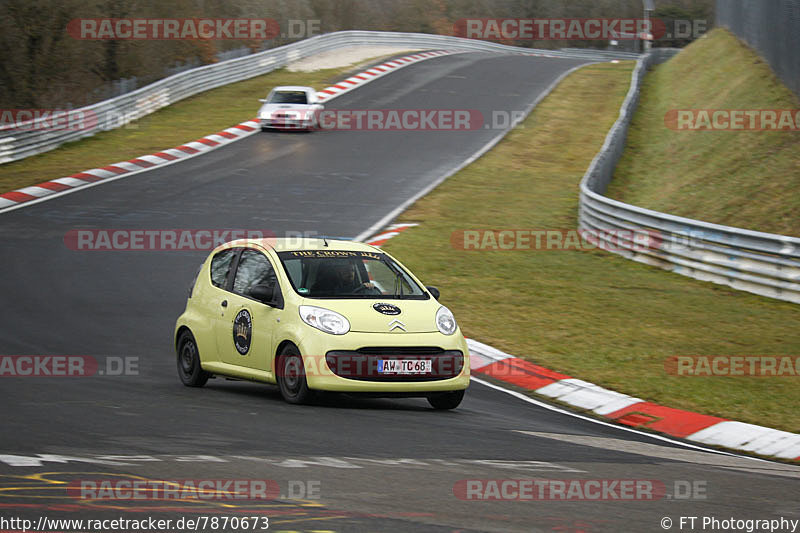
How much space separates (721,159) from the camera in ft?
90.3

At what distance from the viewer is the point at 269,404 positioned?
952 centimetres

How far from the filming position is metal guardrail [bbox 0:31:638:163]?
29359 millimetres

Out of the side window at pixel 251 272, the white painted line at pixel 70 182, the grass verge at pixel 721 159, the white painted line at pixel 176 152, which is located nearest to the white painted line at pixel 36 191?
the white painted line at pixel 70 182

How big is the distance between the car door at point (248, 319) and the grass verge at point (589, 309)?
3614 mm

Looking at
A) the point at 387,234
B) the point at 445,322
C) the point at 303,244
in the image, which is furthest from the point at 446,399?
the point at 387,234

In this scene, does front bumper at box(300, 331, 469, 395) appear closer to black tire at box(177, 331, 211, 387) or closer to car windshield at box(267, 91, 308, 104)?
black tire at box(177, 331, 211, 387)

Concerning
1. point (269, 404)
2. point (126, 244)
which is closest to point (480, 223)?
point (126, 244)

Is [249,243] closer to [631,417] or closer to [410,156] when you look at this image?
[631,417]

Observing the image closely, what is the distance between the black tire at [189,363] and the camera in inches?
420

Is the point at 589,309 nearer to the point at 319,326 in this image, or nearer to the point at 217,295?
the point at 217,295

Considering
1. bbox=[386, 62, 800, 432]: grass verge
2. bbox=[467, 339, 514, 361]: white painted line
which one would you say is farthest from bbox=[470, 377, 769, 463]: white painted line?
bbox=[386, 62, 800, 432]: grass verge

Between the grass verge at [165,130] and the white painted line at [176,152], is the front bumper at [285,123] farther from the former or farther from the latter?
the white painted line at [176,152]

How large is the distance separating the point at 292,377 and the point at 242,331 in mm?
893

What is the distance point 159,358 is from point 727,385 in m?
6.02
